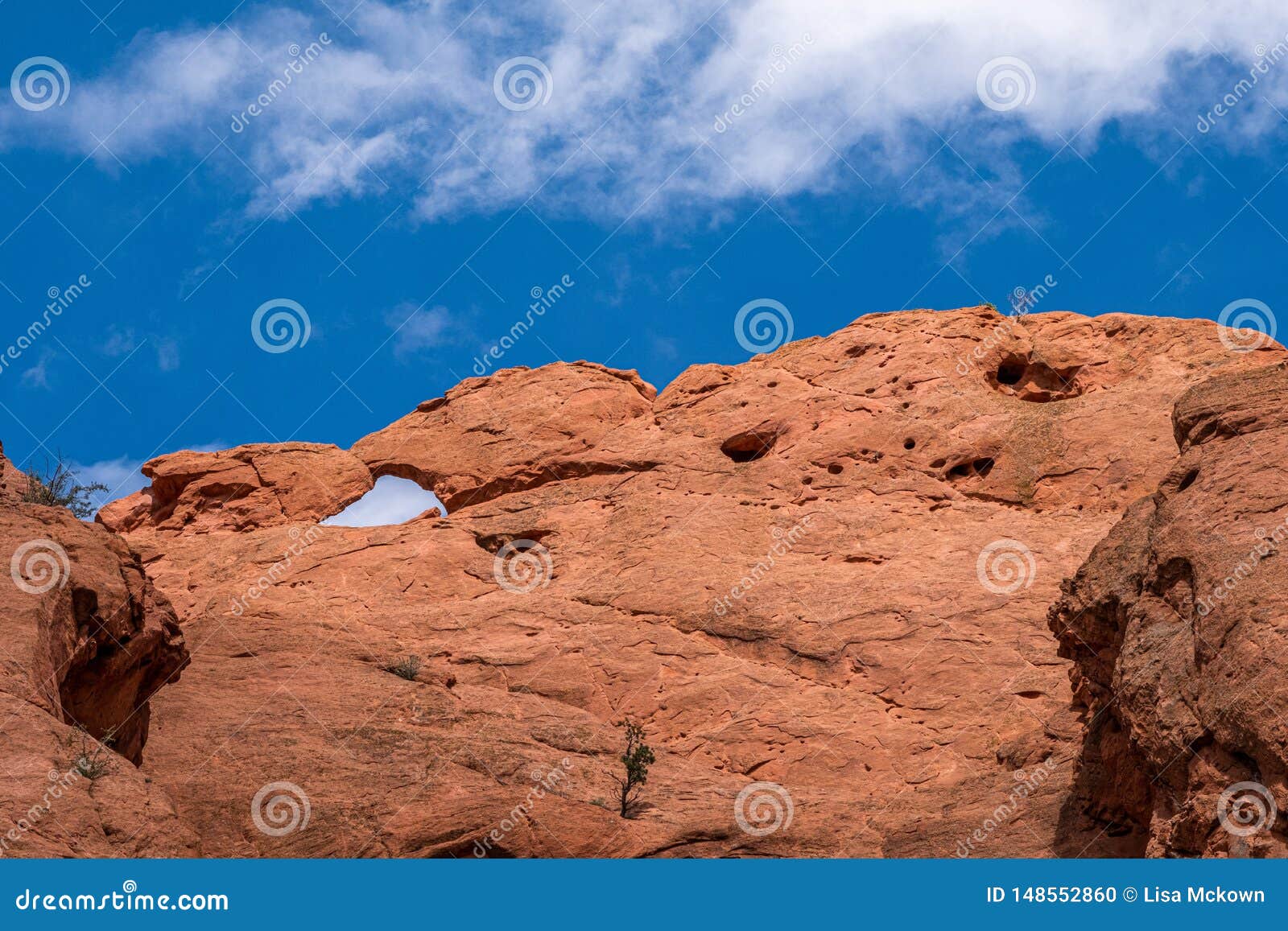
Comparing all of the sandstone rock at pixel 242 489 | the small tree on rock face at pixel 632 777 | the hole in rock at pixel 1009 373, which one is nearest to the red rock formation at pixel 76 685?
the small tree on rock face at pixel 632 777

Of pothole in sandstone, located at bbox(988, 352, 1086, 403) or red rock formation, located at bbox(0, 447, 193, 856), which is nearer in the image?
red rock formation, located at bbox(0, 447, 193, 856)

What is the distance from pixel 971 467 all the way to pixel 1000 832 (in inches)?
500

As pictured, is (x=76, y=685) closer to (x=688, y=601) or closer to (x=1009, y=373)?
(x=688, y=601)

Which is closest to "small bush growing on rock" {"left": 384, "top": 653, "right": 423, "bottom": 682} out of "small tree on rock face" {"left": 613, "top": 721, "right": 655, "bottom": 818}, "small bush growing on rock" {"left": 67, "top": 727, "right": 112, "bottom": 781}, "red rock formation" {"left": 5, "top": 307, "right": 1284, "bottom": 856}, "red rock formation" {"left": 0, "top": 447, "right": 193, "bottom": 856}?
"red rock formation" {"left": 5, "top": 307, "right": 1284, "bottom": 856}

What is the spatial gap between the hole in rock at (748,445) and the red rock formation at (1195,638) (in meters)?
13.2

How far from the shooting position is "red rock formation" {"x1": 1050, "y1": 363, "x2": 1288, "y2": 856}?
11469 mm

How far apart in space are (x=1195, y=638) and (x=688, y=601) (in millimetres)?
12024

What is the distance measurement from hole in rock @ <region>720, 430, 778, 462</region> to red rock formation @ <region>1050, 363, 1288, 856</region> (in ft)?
43.4

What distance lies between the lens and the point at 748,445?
2958 cm

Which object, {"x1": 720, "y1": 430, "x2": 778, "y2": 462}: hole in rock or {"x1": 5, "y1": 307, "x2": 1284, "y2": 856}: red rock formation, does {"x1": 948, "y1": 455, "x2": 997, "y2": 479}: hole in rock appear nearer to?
{"x1": 5, "y1": 307, "x2": 1284, "y2": 856}: red rock formation

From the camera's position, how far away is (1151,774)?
13438mm

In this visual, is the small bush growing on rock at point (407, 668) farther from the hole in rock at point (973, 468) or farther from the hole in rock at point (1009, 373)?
the hole in rock at point (1009, 373)

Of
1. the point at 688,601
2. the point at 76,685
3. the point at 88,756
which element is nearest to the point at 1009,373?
the point at 688,601

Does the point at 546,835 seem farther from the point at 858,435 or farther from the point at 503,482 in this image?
the point at 503,482
